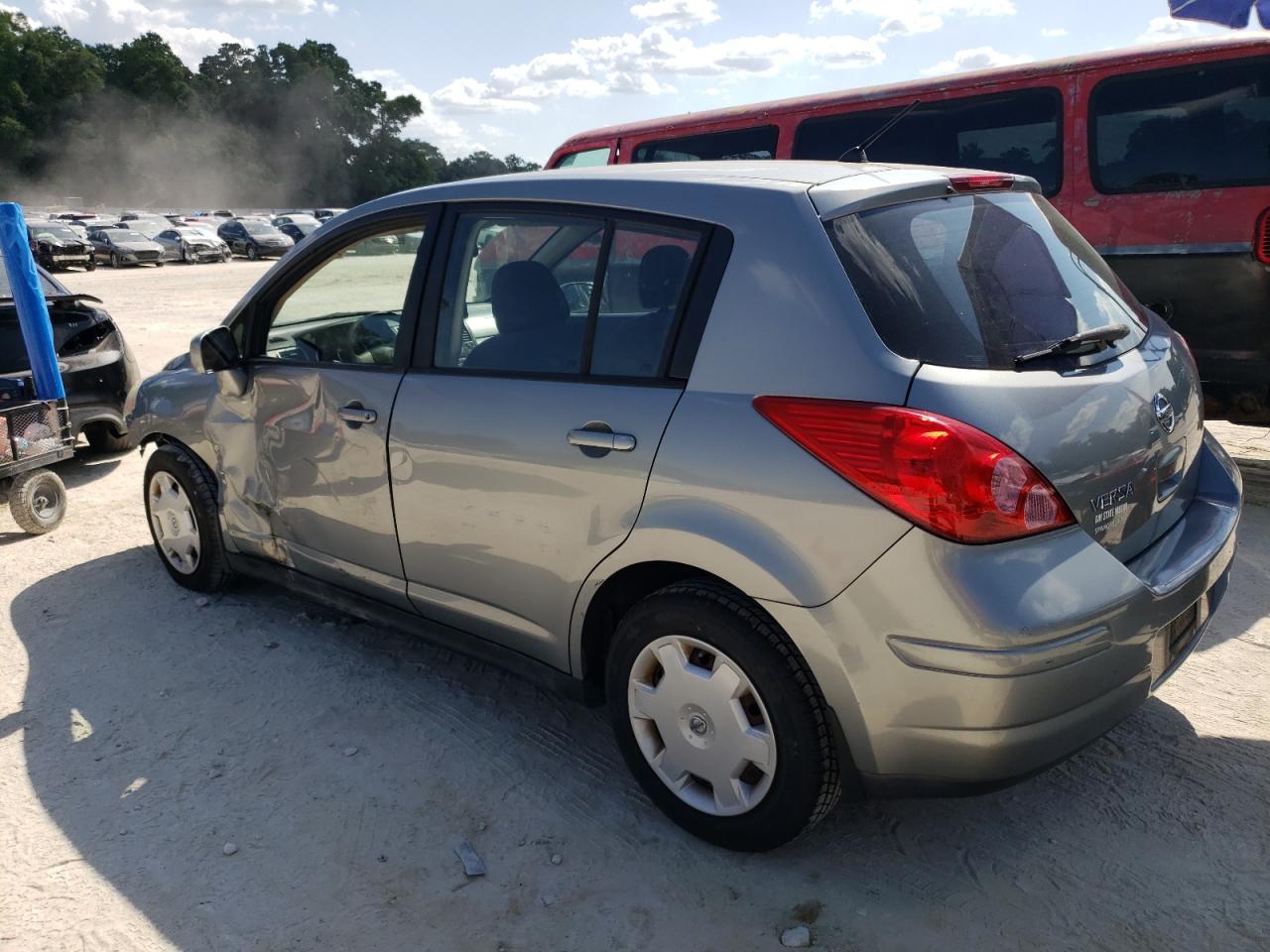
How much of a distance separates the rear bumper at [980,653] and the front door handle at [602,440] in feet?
1.93

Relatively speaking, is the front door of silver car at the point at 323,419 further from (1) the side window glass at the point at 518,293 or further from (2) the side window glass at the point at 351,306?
(1) the side window glass at the point at 518,293

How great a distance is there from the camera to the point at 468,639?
3.24m

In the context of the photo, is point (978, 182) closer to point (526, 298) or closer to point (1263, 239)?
point (526, 298)

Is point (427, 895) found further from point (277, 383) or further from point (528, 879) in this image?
point (277, 383)

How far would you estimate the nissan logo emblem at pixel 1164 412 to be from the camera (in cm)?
262

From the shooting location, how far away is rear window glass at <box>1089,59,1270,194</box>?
5055 millimetres

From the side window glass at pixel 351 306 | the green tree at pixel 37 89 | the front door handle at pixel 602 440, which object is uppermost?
the green tree at pixel 37 89

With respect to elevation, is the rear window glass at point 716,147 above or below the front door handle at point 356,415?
above

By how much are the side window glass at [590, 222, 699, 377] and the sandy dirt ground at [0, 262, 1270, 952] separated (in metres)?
1.30

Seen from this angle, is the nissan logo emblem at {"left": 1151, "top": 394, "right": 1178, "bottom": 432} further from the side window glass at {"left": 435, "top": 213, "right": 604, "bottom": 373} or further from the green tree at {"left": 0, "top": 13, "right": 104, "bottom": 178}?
the green tree at {"left": 0, "top": 13, "right": 104, "bottom": 178}

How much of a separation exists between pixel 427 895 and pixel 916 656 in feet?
4.61

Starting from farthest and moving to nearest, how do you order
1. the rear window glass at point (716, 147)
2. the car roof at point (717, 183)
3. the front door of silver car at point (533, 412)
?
the rear window glass at point (716, 147), the front door of silver car at point (533, 412), the car roof at point (717, 183)

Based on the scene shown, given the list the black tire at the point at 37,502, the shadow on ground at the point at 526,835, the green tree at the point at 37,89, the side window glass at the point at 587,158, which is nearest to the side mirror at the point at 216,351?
the shadow on ground at the point at 526,835

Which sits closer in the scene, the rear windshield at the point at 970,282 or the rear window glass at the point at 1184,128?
the rear windshield at the point at 970,282
